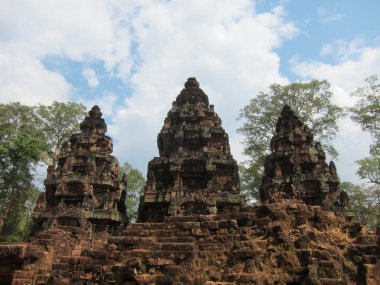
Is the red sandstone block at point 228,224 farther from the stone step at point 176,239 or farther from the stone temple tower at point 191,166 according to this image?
the stone temple tower at point 191,166

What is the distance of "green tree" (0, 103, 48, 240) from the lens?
26.7 metres

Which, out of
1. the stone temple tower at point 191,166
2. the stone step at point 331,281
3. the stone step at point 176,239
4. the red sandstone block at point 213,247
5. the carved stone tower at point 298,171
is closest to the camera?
the stone step at point 331,281

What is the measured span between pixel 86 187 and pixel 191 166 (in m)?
6.36

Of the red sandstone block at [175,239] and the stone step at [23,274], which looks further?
the stone step at [23,274]

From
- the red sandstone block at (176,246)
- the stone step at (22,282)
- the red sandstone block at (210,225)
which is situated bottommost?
the stone step at (22,282)

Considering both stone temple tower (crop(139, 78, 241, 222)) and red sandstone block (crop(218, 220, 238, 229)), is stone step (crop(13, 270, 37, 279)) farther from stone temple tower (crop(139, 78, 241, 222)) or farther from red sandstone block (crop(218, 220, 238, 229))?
stone temple tower (crop(139, 78, 241, 222))

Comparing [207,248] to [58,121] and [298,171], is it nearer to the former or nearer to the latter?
[298,171]

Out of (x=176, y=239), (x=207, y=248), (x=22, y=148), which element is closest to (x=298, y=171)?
(x=176, y=239)

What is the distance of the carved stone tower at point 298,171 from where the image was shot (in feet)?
66.9

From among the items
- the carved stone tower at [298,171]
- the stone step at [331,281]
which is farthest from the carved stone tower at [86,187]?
the stone step at [331,281]

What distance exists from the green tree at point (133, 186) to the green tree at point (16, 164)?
8.75 m

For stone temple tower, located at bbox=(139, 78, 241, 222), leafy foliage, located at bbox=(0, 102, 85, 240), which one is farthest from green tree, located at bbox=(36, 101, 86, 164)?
stone temple tower, located at bbox=(139, 78, 241, 222)

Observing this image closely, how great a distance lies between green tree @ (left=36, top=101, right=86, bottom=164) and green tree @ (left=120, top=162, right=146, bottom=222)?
6888 mm

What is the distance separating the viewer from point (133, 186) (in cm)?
3628
